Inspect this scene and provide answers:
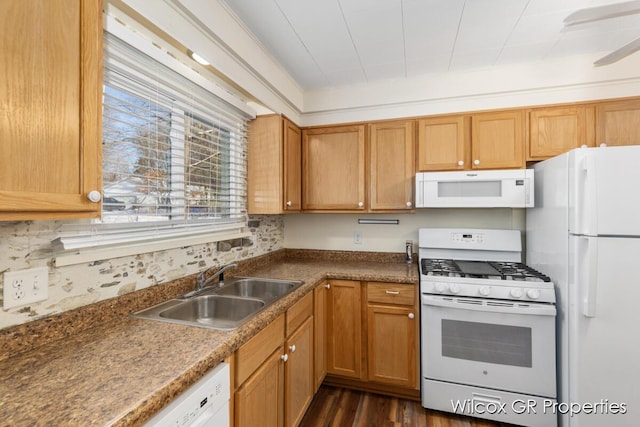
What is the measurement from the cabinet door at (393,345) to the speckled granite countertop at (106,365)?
1.10 meters

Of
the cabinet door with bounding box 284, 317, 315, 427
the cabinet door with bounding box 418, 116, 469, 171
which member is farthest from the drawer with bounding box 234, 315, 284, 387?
the cabinet door with bounding box 418, 116, 469, 171

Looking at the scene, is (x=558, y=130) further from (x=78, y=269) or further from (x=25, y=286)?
(x=25, y=286)

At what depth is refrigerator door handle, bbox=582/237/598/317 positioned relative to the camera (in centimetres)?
158

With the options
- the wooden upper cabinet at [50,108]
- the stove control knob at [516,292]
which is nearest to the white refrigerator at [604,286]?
the stove control knob at [516,292]

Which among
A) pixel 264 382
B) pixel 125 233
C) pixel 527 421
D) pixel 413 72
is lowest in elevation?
pixel 527 421

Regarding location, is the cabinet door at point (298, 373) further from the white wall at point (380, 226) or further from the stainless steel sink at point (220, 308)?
the white wall at point (380, 226)

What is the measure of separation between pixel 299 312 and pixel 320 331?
1.69ft

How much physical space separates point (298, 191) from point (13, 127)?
204 cm

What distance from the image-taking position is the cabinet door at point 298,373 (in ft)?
5.27

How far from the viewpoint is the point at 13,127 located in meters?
0.72

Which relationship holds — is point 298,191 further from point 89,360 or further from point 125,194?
point 89,360

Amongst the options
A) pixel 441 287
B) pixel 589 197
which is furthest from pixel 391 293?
pixel 589 197

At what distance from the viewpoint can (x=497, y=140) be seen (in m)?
2.34

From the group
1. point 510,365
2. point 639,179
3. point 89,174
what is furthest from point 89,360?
point 639,179
